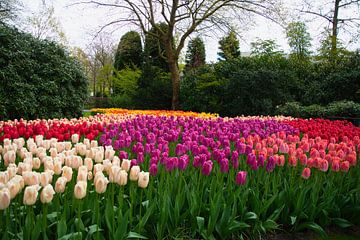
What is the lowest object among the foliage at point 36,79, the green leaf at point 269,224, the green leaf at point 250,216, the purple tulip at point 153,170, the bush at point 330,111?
the green leaf at point 269,224

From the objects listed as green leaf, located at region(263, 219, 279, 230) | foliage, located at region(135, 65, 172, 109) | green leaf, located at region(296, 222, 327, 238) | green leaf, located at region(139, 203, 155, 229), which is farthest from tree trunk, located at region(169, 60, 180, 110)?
green leaf, located at region(139, 203, 155, 229)

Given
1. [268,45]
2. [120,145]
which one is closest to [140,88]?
[268,45]

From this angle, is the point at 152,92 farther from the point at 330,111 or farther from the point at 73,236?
the point at 73,236

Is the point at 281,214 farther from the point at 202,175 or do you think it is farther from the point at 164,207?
the point at 164,207

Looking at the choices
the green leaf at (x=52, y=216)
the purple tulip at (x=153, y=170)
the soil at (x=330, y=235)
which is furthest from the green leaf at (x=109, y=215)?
the soil at (x=330, y=235)

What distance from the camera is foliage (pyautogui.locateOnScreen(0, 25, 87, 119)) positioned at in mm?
9305

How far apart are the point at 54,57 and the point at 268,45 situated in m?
13.6

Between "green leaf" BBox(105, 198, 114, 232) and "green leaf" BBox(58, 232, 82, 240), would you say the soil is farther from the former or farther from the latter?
"green leaf" BBox(58, 232, 82, 240)

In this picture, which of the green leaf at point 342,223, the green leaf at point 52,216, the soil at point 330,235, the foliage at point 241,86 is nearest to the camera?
the green leaf at point 52,216

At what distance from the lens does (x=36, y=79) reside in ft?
33.0

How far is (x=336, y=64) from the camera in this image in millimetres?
16516

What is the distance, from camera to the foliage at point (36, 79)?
366 inches

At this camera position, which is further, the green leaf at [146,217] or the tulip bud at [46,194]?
the green leaf at [146,217]

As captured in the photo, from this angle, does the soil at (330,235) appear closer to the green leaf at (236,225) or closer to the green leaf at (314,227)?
the green leaf at (314,227)
